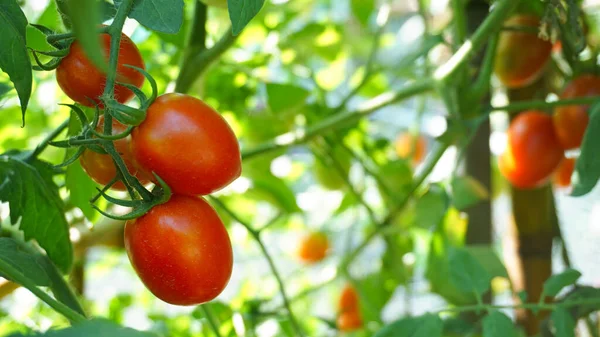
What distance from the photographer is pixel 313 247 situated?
3.84 ft

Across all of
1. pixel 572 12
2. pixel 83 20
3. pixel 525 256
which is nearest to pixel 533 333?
pixel 525 256

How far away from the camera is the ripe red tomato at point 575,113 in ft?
1.81

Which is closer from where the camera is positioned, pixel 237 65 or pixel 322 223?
pixel 237 65

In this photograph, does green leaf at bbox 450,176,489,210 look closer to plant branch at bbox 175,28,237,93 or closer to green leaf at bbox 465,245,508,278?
green leaf at bbox 465,245,508,278

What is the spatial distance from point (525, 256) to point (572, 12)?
0.38 metres

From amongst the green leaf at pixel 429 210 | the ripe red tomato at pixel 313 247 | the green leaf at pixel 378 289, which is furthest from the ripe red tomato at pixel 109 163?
the ripe red tomato at pixel 313 247

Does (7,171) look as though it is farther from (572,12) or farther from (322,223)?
(322,223)

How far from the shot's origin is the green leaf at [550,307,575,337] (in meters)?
0.43

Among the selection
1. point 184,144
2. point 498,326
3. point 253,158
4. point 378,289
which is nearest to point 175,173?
point 184,144

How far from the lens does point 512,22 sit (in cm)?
60

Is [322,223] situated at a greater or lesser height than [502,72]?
lesser

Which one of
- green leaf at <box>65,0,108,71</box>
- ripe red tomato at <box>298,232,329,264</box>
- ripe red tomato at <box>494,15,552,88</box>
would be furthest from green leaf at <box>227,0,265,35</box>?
ripe red tomato at <box>298,232,329,264</box>

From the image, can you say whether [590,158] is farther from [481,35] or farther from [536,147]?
[536,147]

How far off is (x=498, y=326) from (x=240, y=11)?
256 millimetres
